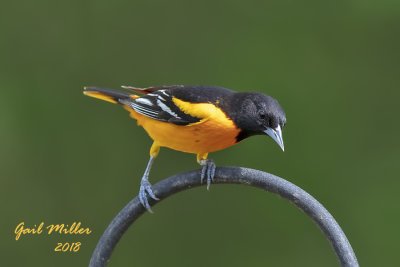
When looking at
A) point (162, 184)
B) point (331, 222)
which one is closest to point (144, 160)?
point (162, 184)

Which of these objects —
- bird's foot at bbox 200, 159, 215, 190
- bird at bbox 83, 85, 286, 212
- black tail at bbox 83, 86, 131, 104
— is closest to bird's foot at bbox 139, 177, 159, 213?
bird at bbox 83, 85, 286, 212

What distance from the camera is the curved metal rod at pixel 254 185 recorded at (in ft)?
6.15

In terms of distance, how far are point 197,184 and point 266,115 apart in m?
0.43

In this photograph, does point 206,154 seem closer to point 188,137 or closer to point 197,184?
point 188,137

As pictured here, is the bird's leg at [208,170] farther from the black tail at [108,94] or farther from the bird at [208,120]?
the black tail at [108,94]

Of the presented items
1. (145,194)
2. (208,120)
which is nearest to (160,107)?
(208,120)

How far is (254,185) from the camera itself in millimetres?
2043

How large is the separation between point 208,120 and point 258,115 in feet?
0.72

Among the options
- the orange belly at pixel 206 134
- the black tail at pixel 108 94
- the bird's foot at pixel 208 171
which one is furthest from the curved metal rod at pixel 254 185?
the black tail at pixel 108 94

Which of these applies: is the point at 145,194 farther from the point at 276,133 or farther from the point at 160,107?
the point at 276,133

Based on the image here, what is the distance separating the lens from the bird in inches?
93.7

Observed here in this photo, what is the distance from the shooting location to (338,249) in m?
1.86

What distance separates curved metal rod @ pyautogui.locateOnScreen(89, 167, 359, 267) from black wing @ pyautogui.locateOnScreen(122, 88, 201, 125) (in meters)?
0.38

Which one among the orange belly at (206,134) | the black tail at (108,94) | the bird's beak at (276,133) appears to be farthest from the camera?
the black tail at (108,94)
